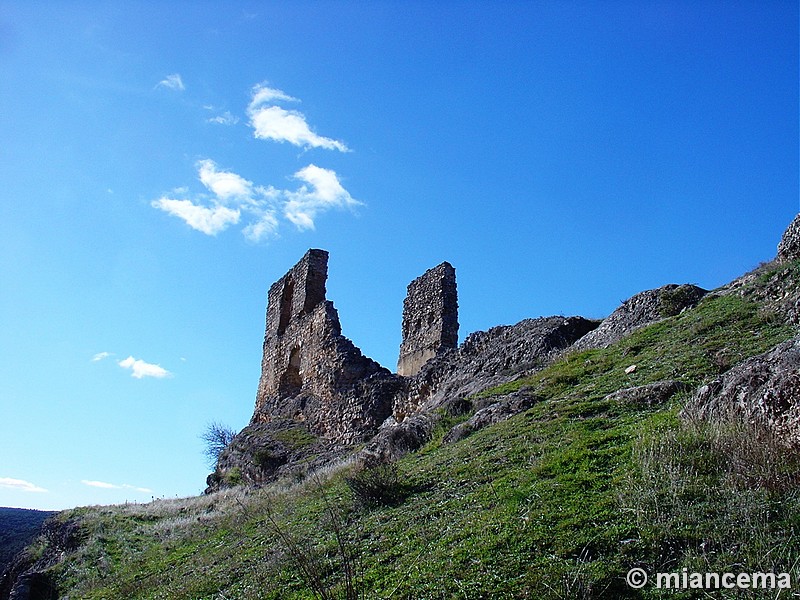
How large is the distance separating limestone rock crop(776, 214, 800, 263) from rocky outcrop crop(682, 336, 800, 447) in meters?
5.90

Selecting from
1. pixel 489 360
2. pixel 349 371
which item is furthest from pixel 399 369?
pixel 489 360

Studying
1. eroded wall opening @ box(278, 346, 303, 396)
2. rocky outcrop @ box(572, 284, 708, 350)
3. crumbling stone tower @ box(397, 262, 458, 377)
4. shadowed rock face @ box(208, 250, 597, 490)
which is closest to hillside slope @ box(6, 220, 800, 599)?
rocky outcrop @ box(572, 284, 708, 350)

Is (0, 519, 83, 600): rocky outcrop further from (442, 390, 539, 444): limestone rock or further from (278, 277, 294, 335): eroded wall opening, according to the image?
(278, 277, 294, 335): eroded wall opening

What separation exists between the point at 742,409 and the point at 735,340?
13.5 ft

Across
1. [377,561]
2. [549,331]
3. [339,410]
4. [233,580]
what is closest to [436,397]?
[549,331]

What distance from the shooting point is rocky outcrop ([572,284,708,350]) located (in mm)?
13805

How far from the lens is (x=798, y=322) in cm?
1023

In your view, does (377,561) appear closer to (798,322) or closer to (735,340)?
(735,340)

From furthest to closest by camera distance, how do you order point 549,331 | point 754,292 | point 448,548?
1. point 549,331
2. point 754,292
3. point 448,548

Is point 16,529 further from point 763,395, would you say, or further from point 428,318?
point 763,395

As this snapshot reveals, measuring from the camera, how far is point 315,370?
870 inches

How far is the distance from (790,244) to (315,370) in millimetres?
14072

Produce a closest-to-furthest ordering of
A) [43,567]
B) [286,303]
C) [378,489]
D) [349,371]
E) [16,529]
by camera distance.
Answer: [378,489] < [43,567] < [349,371] < [286,303] < [16,529]

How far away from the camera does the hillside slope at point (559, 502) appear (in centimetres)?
523
